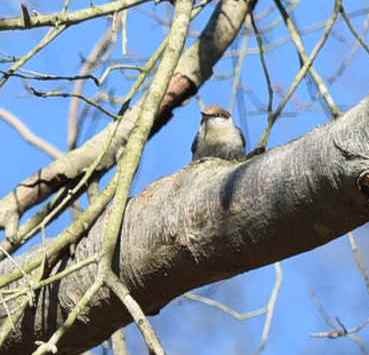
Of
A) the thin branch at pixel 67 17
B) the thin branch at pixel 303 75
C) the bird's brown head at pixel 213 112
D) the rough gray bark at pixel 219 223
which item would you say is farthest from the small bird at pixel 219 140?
the rough gray bark at pixel 219 223

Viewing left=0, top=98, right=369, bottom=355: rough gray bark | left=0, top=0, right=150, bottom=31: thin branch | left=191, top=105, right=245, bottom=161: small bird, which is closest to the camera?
left=0, top=98, right=369, bottom=355: rough gray bark

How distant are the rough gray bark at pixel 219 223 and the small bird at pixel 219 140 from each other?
2.34 meters

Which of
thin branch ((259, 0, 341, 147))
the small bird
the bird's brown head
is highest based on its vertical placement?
the bird's brown head

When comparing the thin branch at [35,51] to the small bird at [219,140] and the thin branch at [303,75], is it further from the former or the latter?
the small bird at [219,140]

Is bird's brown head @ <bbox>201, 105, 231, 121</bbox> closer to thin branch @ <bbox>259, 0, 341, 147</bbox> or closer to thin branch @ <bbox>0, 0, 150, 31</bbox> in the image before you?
thin branch @ <bbox>259, 0, 341, 147</bbox>

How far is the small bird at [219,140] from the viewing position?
14.5ft

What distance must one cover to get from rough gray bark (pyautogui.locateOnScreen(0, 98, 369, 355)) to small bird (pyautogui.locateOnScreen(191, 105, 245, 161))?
7.66 feet

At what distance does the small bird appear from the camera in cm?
441

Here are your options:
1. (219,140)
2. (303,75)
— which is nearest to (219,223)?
(303,75)

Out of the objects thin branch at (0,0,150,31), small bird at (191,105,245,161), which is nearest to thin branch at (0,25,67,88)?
thin branch at (0,0,150,31)

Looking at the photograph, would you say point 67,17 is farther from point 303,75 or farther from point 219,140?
point 219,140

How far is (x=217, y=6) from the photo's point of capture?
3.24m

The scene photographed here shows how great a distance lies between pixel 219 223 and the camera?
1.76 metres

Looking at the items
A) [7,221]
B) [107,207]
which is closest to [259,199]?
[107,207]
